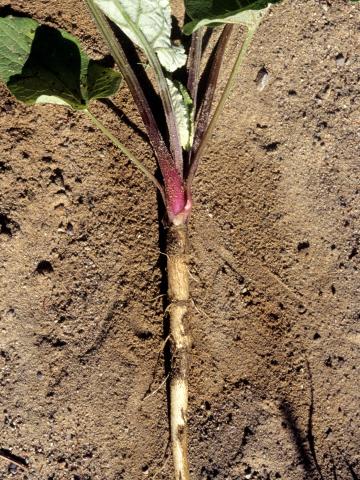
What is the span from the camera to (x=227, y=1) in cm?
168

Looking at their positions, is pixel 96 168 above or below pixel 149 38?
below

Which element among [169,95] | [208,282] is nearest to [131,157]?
[169,95]

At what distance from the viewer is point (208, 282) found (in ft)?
6.53

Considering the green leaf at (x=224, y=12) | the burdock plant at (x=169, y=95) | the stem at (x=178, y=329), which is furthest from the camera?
the stem at (x=178, y=329)

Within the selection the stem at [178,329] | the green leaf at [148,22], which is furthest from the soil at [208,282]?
the green leaf at [148,22]

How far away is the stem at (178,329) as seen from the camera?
188 centimetres

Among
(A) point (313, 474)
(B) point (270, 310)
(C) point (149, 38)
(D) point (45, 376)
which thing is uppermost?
(C) point (149, 38)

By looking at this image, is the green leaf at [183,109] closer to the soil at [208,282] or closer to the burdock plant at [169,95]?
the burdock plant at [169,95]

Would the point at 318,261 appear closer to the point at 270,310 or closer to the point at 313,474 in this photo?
the point at 270,310

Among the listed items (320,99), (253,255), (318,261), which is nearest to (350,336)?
(318,261)

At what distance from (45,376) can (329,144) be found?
132 centimetres

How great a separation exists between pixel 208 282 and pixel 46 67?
92 cm

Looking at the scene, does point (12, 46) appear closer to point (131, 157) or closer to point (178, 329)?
point (131, 157)

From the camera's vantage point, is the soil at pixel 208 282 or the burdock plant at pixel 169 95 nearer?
the burdock plant at pixel 169 95
